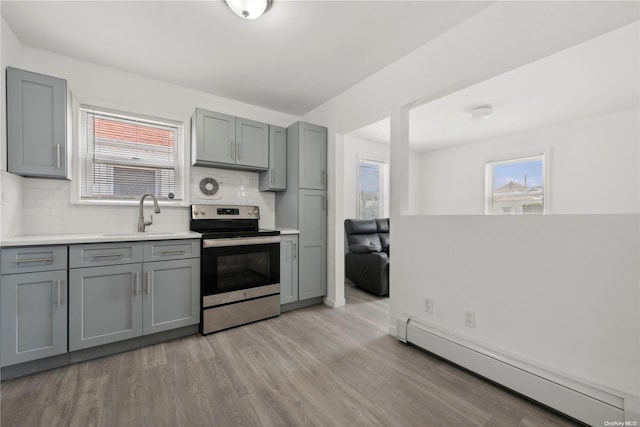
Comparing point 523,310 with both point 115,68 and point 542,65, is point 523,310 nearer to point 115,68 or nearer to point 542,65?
point 542,65

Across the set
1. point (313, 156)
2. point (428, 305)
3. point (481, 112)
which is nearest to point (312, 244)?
point (313, 156)

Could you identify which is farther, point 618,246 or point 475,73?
point 475,73

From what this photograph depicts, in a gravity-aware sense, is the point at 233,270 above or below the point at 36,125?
below

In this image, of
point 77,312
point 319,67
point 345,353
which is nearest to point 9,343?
point 77,312

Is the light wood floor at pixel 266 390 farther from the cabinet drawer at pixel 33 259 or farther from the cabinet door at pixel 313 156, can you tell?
the cabinet door at pixel 313 156

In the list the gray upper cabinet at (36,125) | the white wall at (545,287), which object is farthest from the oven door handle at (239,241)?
the white wall at (545,287)

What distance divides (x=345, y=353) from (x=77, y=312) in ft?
6.81

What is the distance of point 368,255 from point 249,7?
130 inches

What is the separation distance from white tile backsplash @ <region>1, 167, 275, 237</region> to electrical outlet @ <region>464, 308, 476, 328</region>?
Result: 107 inches

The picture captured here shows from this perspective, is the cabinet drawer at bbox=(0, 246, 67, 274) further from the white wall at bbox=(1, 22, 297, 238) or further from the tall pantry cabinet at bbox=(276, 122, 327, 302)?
the tall pantry cabinet at bbox=(276, 122, 327, 302)

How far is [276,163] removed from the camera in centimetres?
334

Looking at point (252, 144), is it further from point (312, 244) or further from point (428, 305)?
point (428, 305)

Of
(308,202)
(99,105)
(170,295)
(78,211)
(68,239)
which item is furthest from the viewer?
(308,202)

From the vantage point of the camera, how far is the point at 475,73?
76.2 inches
